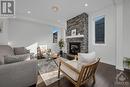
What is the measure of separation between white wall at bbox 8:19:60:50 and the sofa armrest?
5377 mm

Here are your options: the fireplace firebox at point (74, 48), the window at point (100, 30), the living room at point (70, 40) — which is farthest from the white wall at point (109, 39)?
the fireplace firebox at point (74, 48)

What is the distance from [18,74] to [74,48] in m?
5.16

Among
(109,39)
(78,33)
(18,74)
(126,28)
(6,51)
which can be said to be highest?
(78,33)

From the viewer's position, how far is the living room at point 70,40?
8.61 feet

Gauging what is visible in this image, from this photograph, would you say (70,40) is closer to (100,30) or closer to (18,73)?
(100,30)

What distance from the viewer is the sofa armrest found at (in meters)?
2.03

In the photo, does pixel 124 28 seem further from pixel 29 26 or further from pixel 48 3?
pixel 29 26

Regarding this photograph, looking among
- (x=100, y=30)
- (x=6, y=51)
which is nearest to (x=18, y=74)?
(x=6, y=51)

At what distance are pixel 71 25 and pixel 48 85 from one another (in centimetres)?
539

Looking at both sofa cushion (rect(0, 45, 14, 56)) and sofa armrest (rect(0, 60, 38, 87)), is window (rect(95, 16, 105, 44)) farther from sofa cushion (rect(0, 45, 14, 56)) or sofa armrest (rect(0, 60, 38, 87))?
sofa cushion (rect(0, 45, 14, 56))

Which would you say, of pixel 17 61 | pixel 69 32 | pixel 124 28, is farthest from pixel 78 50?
pixel 17 61

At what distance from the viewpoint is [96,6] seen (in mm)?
4848

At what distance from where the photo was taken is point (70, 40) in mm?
7555

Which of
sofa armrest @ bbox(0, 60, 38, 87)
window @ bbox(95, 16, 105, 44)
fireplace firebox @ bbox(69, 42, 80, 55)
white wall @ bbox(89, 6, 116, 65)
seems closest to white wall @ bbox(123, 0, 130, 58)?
white wall @ bbox(89, 6, 116, 65)
